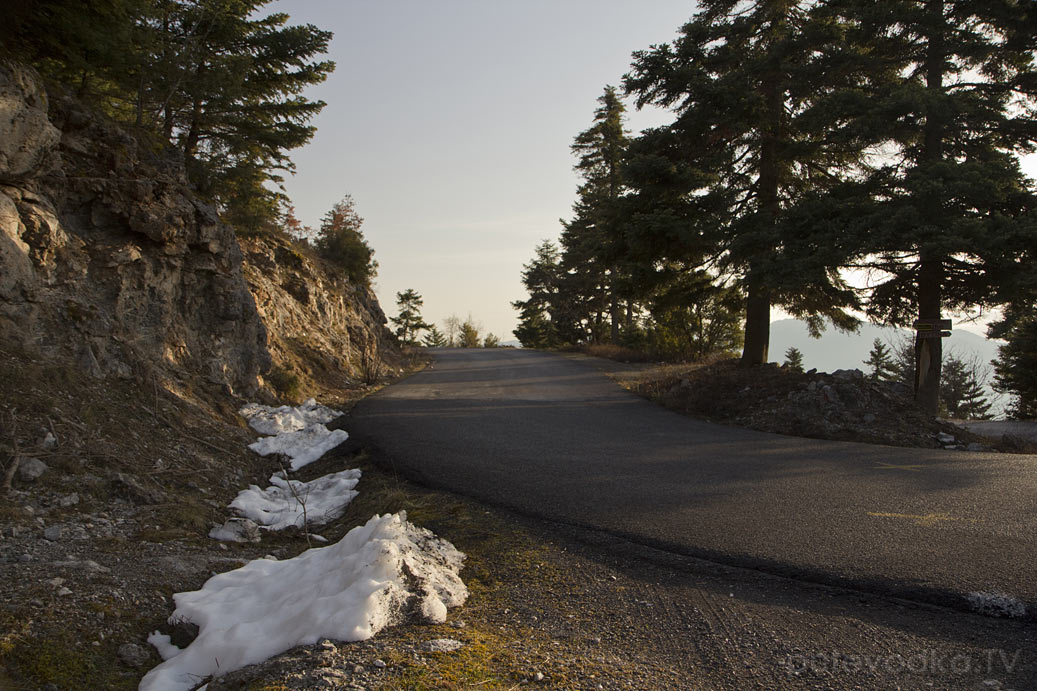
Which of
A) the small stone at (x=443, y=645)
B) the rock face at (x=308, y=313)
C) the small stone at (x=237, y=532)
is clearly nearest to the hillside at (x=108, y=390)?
the small stone at (x=237, y=532)

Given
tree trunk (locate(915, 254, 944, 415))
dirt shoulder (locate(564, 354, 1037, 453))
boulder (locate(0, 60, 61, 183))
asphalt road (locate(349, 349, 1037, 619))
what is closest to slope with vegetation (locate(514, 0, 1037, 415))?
tree trunk (locate(915, 254, 944, 415))

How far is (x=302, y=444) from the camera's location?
9141 millimetres

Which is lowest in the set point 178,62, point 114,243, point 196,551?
point 196,551

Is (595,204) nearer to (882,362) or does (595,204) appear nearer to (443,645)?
(443,645)

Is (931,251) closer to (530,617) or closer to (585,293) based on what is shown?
(530,617)

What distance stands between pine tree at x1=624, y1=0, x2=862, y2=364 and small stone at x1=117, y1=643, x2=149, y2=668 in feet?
37.8

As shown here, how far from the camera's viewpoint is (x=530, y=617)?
362 centimetres

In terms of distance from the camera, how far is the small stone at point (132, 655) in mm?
3201

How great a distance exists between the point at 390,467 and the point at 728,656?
526 cm

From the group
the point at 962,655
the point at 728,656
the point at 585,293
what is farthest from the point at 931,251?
the point at 585,293

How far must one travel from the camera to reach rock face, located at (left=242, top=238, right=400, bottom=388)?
49.1 feet

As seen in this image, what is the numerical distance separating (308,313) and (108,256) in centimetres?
918

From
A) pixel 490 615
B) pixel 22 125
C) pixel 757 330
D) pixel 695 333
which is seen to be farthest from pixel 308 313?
pixel 490 615

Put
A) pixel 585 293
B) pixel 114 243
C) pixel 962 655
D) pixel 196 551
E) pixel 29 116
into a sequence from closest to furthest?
pixel 962 655 → pixel 196 551 → pixel 29 116 → pixel 114 243 → pixel 585 293
